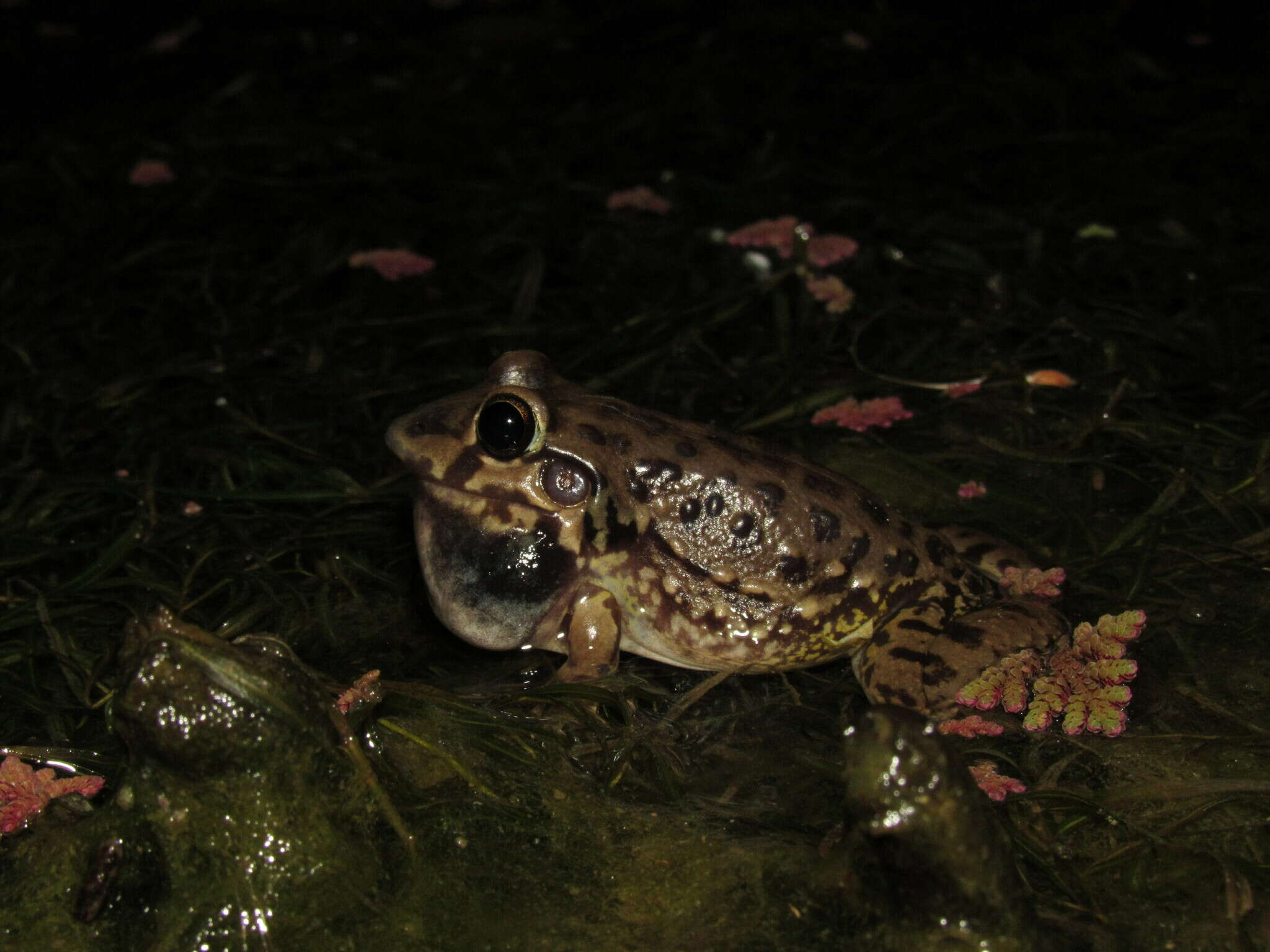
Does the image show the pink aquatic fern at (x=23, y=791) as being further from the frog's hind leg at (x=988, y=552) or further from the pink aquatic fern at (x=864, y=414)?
the pink aquatic fern at (x=864, y=414)

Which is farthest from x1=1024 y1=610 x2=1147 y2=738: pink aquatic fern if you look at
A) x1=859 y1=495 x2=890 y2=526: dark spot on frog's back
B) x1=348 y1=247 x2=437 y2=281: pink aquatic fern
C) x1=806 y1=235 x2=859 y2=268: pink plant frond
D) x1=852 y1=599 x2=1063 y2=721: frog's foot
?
x1=348 y1=247 x2=437 y2=281: pink aquatic fern

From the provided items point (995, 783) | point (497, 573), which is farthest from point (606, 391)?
point (995, 783)

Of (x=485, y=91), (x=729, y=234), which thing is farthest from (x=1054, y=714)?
(x=485, y=91)

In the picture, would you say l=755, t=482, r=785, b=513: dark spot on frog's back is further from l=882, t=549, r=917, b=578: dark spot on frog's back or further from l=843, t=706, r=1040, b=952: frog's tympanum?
l=843, t=706, r=1040, b=952: frog's tympanum

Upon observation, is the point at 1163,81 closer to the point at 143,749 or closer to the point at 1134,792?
the point at 1134,792

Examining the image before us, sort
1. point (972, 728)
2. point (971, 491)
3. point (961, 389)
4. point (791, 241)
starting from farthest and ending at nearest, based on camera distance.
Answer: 1. point (791, 241)
2. point (961, 389)
3. point (971, 491)
4. point (972, 728)

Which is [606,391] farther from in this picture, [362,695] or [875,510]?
[362,695]
